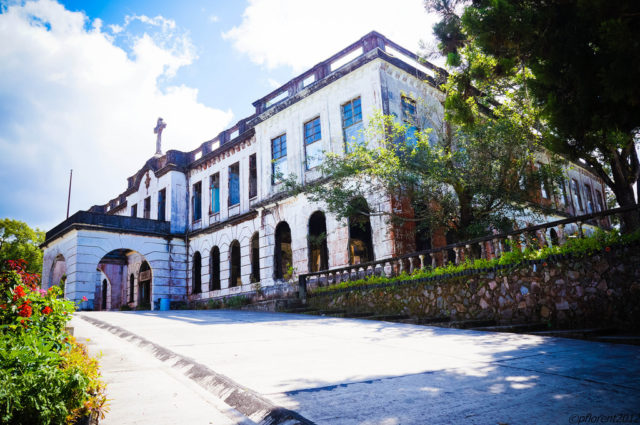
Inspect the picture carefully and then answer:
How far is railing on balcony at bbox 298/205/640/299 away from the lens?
25.6 ft

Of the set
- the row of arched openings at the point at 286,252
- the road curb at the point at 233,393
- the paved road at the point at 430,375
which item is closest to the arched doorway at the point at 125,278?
the row of arched openings at the point at 286,252

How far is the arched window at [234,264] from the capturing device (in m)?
20.4

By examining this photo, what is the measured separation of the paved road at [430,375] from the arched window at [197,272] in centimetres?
1648

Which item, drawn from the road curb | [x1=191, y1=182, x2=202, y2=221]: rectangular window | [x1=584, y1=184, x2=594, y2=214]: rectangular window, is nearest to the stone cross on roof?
[x1=191, y1=182, x2=202, y2=221]: rectangular window

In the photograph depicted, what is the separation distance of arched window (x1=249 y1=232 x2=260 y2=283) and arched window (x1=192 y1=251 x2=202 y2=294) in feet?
14.2

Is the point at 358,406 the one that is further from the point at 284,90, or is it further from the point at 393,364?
the point at 284,90

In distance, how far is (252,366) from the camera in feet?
14.4

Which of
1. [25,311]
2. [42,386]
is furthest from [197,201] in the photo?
[42,386]

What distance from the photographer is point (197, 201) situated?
23547 millimetres

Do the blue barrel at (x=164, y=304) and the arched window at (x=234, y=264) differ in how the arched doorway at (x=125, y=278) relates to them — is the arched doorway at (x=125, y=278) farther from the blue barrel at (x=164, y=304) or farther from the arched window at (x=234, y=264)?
the arched window at (x=234, y=264)

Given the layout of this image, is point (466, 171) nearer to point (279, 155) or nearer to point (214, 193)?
point (279, 155)

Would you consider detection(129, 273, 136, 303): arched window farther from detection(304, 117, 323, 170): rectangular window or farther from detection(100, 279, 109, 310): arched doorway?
detection(304, 117, 323, 170): rectangular window

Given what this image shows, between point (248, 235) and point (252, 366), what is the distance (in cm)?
1514

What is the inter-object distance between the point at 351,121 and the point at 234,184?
8380 mm
